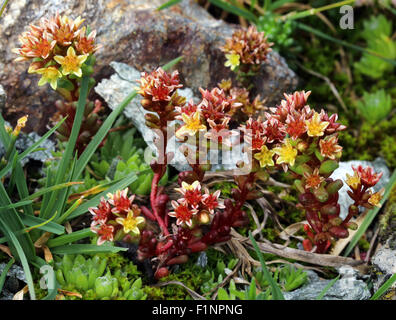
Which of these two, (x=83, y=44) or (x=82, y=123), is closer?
(x=83, y=44)

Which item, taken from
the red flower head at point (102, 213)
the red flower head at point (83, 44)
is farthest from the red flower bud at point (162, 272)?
the red flower head at point (83, 44)

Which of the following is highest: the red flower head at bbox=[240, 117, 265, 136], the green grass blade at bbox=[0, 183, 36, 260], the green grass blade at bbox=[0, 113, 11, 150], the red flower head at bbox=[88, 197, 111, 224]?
the red flower head at bbox=[240, 117, 265, 136]

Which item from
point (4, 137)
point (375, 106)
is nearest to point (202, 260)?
point (4, 137)

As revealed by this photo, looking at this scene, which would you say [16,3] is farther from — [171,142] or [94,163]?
[171,142]

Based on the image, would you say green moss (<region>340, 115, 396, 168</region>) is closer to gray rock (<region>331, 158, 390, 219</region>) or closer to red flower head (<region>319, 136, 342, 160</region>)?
gray rock (<region>331, 158, 390, 219</region>)

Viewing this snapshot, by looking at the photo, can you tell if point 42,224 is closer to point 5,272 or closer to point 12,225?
point 12,225

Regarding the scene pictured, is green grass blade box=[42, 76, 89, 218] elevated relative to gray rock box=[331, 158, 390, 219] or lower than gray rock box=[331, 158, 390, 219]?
elevated

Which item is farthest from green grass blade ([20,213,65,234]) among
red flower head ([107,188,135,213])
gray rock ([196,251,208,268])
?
gray rock ([196,251,208,268])

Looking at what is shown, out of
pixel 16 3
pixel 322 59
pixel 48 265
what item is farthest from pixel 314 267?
pixel 16 3
